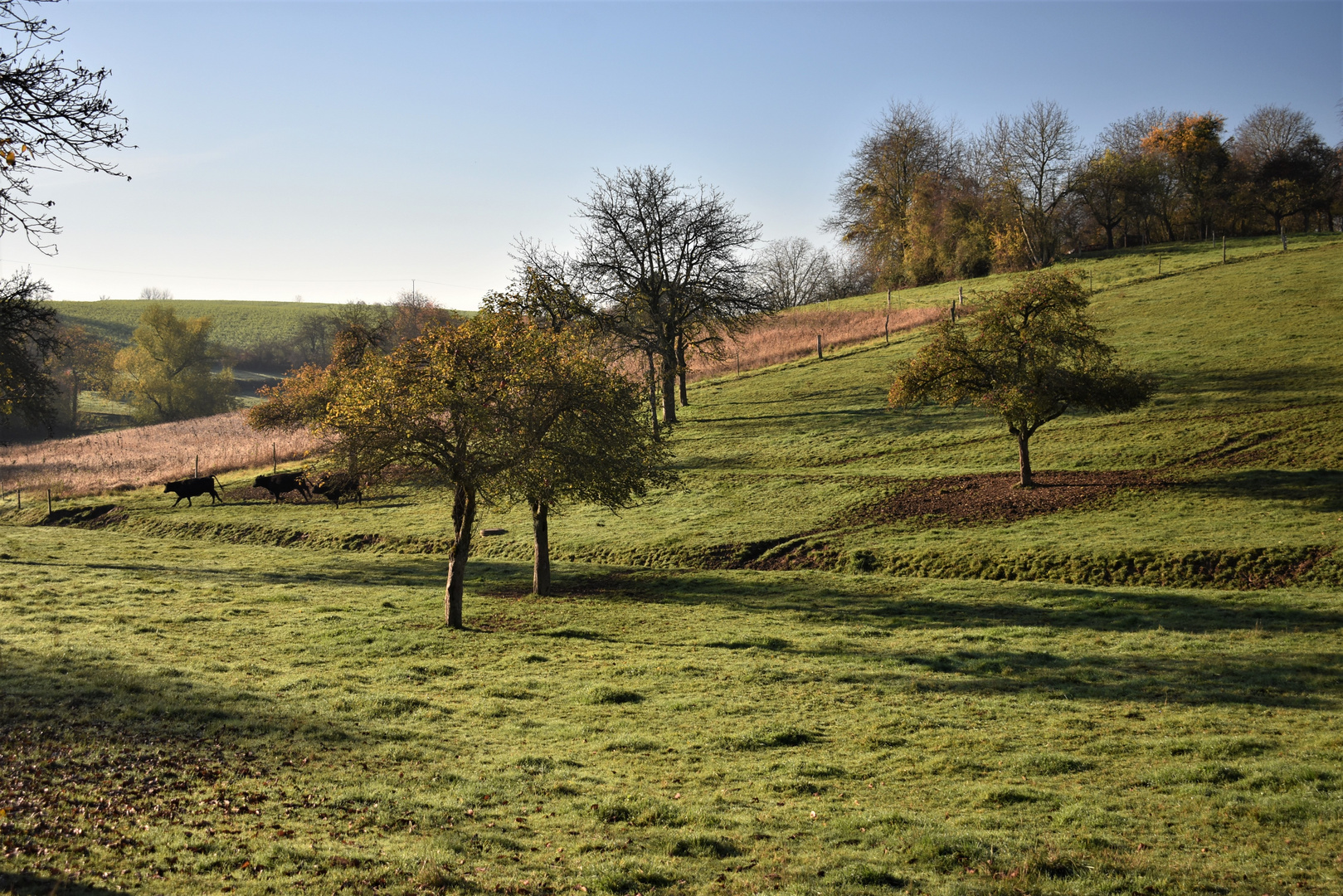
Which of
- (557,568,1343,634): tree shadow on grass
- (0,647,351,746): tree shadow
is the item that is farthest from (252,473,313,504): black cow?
(0,647,351,746): tree shadow

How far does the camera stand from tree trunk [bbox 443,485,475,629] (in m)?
19.7

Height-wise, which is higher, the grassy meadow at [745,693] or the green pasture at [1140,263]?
the green pasture at [1140,263]

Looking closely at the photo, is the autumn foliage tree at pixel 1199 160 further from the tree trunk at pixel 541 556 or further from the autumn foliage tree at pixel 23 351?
the autumn foliage tree at pixel 23 351

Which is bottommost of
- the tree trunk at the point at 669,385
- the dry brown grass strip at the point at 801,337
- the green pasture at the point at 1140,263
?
the tree trunk at the point at 669,385

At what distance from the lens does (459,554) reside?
2008 centimetres

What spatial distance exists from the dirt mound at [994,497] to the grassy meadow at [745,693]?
0.83 ft

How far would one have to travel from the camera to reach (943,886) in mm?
7055

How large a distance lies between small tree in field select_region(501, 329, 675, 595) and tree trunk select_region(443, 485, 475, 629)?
1.13 m

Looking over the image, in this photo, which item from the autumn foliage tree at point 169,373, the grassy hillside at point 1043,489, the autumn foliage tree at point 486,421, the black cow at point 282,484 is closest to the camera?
the autumn foliage tree at point 486,421

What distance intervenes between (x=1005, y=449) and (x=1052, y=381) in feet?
23.5

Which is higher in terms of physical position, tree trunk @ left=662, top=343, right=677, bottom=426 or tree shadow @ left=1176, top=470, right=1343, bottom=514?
tree trunk @ left=662, top=343, right=677, bottom=426

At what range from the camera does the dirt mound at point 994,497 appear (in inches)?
1069

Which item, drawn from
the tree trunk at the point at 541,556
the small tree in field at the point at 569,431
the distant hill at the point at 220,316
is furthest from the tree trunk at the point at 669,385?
the distant hill at the point at 220,316

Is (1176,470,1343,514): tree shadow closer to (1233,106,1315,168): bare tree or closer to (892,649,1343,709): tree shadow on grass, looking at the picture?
(892,649,1343,709): tree shadow on grass
